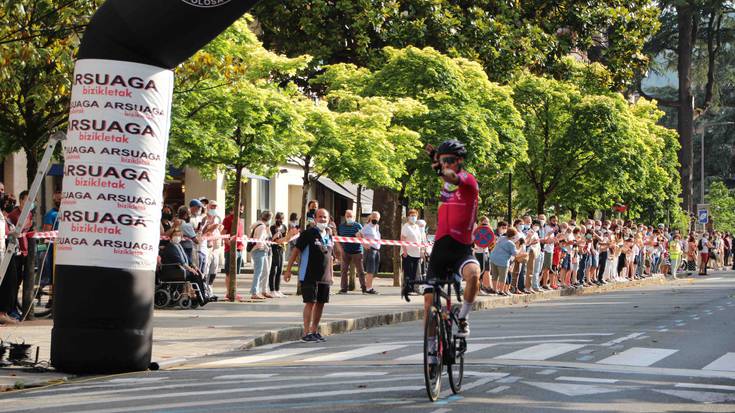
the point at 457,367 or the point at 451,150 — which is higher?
the point at 451,150

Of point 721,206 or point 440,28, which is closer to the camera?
point 440,28

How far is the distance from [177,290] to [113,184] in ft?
30.6

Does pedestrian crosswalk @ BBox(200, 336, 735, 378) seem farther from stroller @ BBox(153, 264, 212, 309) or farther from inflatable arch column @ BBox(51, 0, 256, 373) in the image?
stroller @ BBox(153, 264, 212, 309)

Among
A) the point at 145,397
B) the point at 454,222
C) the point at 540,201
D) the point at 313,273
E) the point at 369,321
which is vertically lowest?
the point at 145,397

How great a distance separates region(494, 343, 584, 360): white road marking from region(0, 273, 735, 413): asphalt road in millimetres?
12

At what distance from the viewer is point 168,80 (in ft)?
43.3

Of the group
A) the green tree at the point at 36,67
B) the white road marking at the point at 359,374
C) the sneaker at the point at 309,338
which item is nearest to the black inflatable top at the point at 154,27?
the green tree at the point at 36,67

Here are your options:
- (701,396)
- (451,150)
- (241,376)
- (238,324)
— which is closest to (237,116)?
(238,324)

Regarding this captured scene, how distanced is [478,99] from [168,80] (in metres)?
20.2

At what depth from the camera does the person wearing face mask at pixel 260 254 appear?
976 inches

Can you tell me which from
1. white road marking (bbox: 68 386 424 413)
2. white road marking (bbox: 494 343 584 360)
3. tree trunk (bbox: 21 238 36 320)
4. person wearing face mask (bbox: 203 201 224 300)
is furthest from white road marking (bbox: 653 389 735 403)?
person wearing face mask (bbox: 203 201 224 300)

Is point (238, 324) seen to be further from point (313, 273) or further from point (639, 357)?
point (639, 357)

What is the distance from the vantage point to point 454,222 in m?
10.4

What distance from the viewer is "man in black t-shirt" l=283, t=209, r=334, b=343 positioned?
56.2 feet
